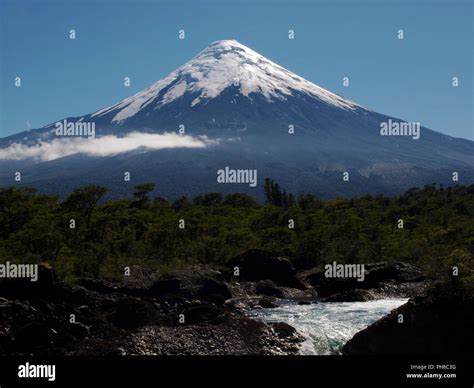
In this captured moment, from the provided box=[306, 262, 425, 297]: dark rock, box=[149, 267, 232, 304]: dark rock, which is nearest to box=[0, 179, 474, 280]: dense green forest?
box=[306, 262, 425, 297]: dark rock

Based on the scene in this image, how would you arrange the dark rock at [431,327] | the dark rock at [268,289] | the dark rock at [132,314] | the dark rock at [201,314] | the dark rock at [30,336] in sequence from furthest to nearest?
the dark rock at [268,289] → the dark rock at [132,314] → the dark rock at [201,314] → the dark rock at [30,336] → the dark rock at [431,327]

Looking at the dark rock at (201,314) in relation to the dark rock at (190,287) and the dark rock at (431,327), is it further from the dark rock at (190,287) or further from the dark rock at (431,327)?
the dark rock at (431,327)

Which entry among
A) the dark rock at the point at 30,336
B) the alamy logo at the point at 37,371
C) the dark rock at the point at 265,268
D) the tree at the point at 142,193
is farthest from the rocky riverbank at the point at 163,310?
the tree at the point at 142,193

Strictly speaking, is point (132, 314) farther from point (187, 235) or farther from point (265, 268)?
point (187, 235)

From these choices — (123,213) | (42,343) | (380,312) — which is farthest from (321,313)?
(123,213)

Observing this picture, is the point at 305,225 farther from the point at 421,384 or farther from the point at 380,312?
the point at 421,384

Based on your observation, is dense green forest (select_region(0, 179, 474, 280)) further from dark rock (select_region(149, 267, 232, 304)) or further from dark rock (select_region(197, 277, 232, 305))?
dark rock (select_region(197, 277, 232, 305))

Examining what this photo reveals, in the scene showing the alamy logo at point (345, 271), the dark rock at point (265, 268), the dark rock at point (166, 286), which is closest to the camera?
the dark rock at point (166, 286)
